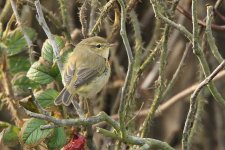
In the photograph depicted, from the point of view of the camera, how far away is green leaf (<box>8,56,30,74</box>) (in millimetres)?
3511

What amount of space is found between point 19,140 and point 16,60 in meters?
0.62

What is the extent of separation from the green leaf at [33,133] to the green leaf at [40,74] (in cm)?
27

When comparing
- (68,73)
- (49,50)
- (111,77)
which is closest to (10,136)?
(49,50)

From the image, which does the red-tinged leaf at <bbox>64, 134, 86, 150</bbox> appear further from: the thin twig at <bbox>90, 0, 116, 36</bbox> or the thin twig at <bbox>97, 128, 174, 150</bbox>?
the thin twig at <bbox>90, 0, 116, 36</bbox>

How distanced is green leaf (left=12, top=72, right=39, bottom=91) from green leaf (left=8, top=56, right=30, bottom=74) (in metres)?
0.06

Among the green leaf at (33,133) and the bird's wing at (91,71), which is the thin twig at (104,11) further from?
the bird's wing at (91,71)

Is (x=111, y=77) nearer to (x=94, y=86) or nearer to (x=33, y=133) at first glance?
(x=94, y=86)

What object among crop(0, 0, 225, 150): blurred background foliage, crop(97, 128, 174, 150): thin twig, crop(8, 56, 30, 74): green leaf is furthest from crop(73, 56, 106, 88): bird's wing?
crop(97, 128, 174, 150): thin twig

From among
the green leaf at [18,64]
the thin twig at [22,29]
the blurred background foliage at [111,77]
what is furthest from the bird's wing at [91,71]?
the thin twig at [22,29]

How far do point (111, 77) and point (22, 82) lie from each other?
1927mm

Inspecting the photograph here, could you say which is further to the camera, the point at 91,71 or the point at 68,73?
the point at 91,71

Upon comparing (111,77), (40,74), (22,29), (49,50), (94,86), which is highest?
(22,29)

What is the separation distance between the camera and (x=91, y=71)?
395 centimetres

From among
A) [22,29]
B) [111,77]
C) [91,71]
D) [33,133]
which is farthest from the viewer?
[111,77]
